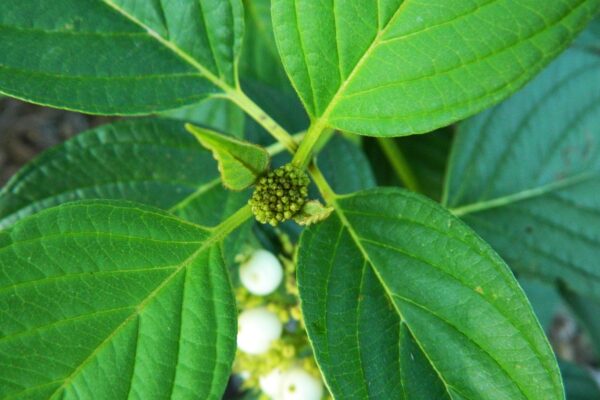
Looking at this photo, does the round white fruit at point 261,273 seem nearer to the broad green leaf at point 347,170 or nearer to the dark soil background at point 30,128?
the broad green leaf at point 347,170

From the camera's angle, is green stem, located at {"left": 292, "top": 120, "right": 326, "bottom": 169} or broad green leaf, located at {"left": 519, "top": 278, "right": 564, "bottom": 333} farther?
broad green leaf, located at {"left": 519, "top": 278, "right": 564, "bottom": 333}

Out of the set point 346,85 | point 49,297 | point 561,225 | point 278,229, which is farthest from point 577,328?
point 49,297

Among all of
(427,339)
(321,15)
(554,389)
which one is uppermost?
(321,15)

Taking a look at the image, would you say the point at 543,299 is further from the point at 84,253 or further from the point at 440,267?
the point at 84,253

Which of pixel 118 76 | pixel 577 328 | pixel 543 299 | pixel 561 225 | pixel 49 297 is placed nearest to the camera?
pixel 49 297

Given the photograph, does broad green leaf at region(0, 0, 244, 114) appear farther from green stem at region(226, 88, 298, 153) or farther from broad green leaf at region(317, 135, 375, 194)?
broad green leaf at region(317, 135, 375, 194)

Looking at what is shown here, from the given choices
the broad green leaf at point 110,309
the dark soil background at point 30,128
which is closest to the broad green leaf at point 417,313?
the broad green leaf at point 110,309

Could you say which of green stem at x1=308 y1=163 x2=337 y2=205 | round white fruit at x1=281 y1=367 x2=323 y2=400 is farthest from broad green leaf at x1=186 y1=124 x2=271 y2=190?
round white fruit at x1=281 y1=367 x2=323 y2=400
